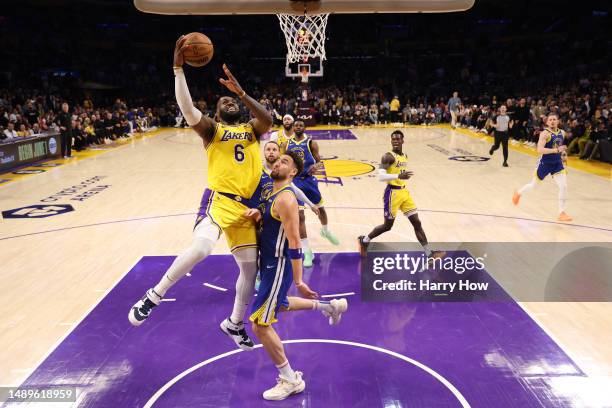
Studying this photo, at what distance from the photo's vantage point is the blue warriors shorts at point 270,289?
3.64 meters

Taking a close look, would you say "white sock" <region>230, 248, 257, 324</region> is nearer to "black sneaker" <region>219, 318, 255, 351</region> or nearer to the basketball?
"black sneaker" <region>219, 318, 255, 351</region>

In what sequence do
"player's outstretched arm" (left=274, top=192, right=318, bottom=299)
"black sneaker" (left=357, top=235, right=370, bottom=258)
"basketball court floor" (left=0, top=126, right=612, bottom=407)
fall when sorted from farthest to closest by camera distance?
"black sneaker" (left=357, top=235, right=370, bottom=258) → "basketball court floor" (left=0, top=126, right=612, bottom=407) → "player's outstretched arm" (left=274, top=192, right=318, bottom=299)

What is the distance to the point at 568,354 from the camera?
4.31m

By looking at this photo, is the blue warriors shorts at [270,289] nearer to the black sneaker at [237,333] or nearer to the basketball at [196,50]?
the black sneaker at [237,333]

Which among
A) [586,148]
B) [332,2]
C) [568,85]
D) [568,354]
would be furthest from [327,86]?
[568,354]

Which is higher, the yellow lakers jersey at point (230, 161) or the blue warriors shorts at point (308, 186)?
the yellow lakers jersey at point (230, 161)

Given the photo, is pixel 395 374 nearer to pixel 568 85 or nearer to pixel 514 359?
pixel 514 359

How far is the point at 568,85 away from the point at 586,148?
12.4 m

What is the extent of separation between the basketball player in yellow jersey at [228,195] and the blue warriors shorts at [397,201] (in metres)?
2.36

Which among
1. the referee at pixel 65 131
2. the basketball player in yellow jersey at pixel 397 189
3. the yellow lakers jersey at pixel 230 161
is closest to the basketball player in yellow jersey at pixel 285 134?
the basketball player in yellow jersey at pixel 397 189

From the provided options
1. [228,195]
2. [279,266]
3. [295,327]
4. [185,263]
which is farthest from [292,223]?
[295,327]

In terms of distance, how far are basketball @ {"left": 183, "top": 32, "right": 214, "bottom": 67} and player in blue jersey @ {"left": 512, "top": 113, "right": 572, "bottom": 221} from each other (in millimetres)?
5888

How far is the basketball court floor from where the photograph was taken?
3844 mm

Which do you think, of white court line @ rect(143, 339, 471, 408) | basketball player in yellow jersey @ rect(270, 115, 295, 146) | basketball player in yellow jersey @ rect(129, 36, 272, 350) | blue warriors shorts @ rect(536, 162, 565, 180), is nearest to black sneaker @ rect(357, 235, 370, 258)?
basketball player in yellow jersey @ rect(270, 115, 295, 146)
